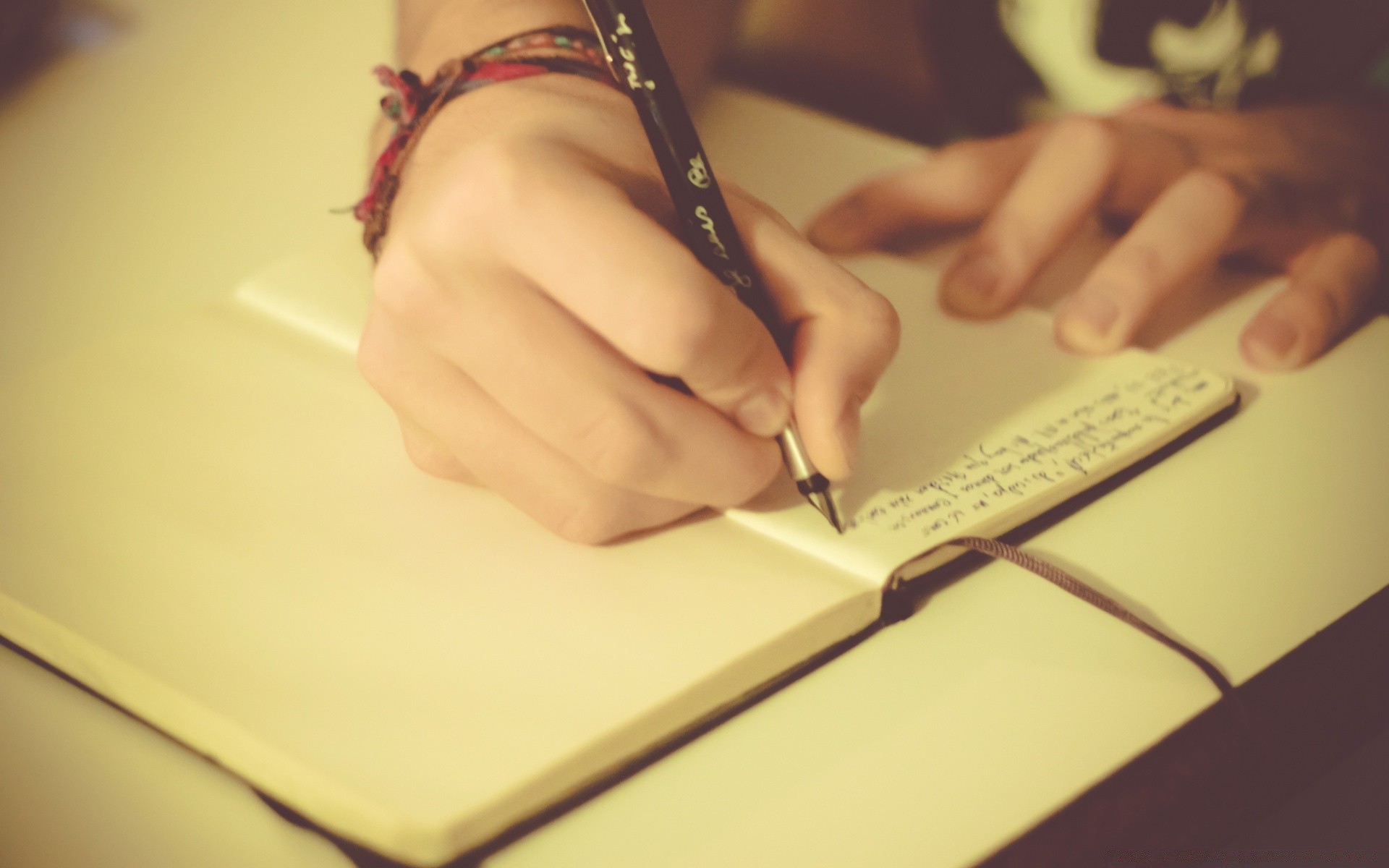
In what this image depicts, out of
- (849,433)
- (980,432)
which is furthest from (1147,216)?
(849,433)

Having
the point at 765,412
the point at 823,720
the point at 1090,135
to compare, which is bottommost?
the point at 823,720

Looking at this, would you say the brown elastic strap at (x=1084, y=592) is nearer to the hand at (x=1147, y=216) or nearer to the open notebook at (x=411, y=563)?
the open notebook at (x=411, y=563)

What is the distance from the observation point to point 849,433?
430mm

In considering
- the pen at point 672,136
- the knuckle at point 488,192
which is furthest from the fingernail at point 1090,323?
the knuckle at point 488,192

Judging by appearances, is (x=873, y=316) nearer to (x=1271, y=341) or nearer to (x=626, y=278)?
(x=626, y=278)

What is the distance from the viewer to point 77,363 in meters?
0.55

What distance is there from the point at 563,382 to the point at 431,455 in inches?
4.3

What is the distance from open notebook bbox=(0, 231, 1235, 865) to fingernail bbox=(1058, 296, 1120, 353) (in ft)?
0.04

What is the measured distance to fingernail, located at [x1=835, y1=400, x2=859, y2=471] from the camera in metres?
0.42

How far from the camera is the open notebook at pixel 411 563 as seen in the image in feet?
1.15

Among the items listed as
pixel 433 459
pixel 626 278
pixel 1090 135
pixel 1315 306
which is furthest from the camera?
pixel 1090 135

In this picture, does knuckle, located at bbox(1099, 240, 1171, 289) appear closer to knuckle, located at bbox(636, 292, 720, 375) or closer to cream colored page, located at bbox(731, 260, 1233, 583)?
cream colored page, located at bbox(731, 260, 1233, 583)

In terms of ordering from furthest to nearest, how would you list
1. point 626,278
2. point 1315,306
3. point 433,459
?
point 1315,306 → point 433,459 → point 626,278

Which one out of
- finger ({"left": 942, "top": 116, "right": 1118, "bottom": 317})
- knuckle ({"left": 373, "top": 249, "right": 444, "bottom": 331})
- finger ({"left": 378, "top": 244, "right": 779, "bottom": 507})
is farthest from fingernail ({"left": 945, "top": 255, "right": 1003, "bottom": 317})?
knuckle ({"left": 373, "top": 249, "right": 444, "bottom": 331})
